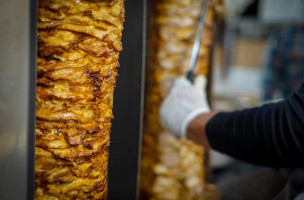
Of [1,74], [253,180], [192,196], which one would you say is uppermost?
[1,74]

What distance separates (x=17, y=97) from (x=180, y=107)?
0.69 metres

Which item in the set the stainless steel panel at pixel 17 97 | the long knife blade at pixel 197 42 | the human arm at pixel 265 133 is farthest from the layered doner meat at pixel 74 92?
the long knife blade at pixel 197 42

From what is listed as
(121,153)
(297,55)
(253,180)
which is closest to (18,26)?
(121,153)

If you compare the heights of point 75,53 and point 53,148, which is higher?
point 75,53

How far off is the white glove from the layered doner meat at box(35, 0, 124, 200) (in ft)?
1.55

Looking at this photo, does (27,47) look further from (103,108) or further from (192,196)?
(192,196)

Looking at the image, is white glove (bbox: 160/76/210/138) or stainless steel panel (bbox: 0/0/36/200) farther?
white glove (bbox: 160/76/210/138)

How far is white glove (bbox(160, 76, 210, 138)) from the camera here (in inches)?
37.2

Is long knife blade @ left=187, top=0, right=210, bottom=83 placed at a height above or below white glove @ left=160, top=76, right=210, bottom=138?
above

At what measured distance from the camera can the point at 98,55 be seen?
1.53 feet

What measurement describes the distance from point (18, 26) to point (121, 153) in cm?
29

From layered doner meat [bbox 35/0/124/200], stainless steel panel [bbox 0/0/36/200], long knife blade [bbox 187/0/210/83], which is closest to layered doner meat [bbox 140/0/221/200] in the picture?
long knife blade [bbox 187/0/210/83]

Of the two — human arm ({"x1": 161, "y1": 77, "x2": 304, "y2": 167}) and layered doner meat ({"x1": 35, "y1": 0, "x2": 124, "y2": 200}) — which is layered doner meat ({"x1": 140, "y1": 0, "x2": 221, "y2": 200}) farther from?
layered doner meat ({"x1": 35, "y1": 0, "x2": 124, "y2": 200})

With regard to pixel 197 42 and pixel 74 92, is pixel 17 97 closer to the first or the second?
pixel 74 92
